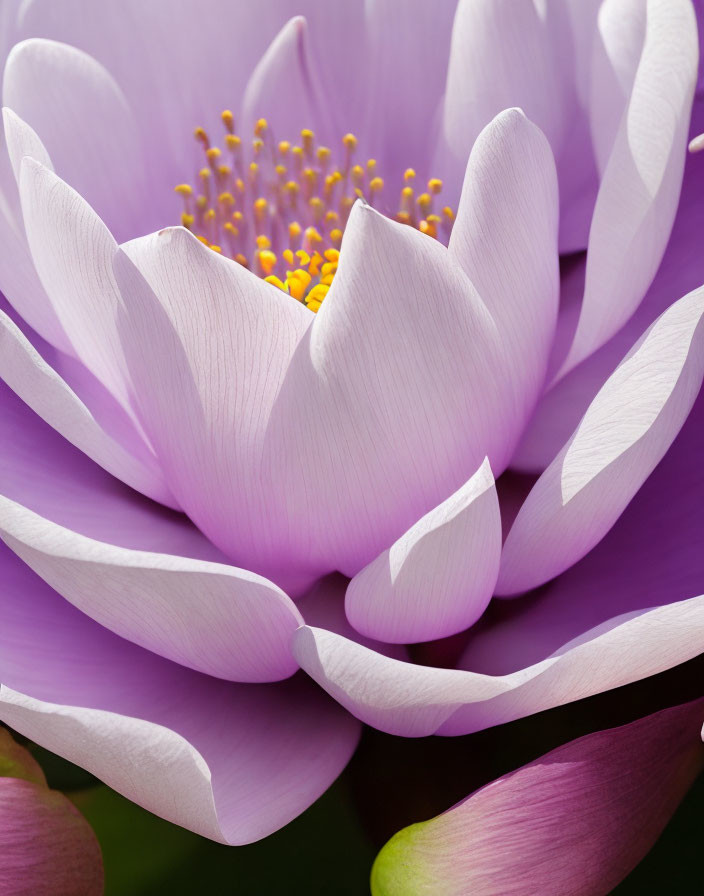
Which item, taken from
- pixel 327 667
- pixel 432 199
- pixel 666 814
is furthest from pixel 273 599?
pixel 432 199

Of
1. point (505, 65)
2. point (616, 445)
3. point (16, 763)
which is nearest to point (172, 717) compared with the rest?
point (16, 763)

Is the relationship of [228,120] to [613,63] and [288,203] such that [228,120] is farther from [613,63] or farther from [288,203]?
[613,63]

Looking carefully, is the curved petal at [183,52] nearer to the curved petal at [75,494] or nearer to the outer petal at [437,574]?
the curved petal at [75,494]

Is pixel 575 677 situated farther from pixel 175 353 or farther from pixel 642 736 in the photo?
pixel 175 353

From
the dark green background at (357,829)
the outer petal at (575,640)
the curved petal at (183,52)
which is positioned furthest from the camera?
the curved petal at (183,52)

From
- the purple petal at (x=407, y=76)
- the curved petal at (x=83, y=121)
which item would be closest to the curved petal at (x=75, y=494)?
the curved petal at (x=83, y=121)

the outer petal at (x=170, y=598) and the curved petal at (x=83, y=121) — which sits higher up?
the curved petal at (x=83, y=121)

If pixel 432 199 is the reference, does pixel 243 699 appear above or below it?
below

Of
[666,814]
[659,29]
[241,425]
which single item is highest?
[659,29]
